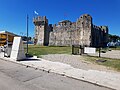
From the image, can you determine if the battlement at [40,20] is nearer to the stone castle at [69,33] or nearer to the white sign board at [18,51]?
the stone castle at [69,33]

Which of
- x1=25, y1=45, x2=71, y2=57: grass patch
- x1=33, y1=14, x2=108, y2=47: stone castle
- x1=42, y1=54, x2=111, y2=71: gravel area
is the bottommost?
x1=42, y1=54, x2=111, y2=71: gravel area

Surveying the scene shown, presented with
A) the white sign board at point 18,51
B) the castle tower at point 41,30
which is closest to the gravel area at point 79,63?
the white sign board at point 18,51

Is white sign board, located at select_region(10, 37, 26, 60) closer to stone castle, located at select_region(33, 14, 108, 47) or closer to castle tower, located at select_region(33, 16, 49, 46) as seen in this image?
stone castle, located at select_region(33, 14, 108, 47)

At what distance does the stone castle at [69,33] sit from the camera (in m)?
40.8

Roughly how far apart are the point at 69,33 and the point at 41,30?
10.7 meters

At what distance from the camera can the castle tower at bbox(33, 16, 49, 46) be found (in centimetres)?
5019

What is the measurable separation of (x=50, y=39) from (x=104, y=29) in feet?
71.7

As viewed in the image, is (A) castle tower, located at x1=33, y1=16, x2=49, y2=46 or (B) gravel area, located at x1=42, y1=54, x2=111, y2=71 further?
(A) castle tower, located at x1=33, y1=16, x2=49, y2=46

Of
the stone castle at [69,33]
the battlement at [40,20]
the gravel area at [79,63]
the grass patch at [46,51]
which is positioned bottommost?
the gravel area at [79,63]

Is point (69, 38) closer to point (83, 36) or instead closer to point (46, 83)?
point (83, 36)

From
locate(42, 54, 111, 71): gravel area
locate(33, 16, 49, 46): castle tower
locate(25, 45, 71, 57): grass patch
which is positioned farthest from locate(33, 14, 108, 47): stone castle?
locate(42, 54, 111, 71): gravel area

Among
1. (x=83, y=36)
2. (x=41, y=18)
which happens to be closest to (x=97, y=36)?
(x=83, y=36)

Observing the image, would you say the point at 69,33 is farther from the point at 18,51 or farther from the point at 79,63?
the point at 79,63

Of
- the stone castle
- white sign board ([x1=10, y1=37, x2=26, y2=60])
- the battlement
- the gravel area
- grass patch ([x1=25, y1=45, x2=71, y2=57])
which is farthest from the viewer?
the battlement
